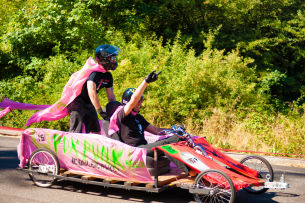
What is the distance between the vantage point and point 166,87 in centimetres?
1191

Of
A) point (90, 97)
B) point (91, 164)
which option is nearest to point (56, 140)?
point (91, 164)

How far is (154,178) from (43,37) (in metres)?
12.6

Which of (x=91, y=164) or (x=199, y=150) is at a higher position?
(x=199, y=150)

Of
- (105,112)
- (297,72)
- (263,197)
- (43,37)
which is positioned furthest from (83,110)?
(297,72)

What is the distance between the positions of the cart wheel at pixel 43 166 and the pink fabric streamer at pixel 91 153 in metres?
0.12

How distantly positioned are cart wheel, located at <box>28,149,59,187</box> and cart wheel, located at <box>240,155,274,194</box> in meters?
3.09

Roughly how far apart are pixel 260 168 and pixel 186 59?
8038 mm

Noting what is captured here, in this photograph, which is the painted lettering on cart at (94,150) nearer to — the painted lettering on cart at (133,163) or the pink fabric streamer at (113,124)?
the painted lettering on cart at (133,163)

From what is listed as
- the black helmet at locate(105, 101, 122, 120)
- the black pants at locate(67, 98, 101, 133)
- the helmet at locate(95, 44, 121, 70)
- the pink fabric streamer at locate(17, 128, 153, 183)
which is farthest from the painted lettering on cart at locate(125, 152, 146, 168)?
the helmet at locate(95, 44, 121, 70)

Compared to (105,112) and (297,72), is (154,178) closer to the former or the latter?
(105,112)

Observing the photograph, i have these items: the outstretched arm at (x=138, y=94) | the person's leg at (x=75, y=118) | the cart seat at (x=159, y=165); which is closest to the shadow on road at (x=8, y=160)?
the person's leg at (x=75, y=118)

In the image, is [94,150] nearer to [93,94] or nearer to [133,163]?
[133,163]

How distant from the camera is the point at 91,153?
524 cm

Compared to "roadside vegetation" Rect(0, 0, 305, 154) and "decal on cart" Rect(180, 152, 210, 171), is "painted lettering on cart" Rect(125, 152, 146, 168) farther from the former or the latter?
"roadside vegetation" Rect(0, 0, 305, 154)
